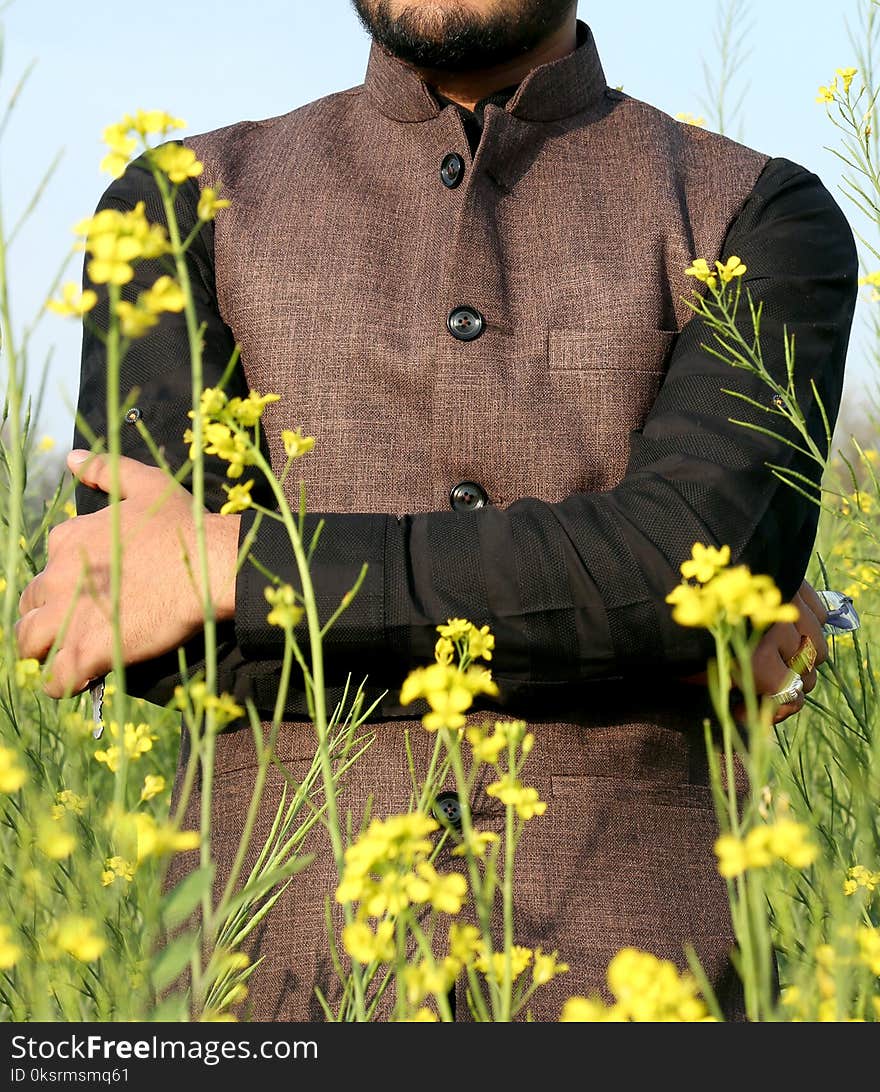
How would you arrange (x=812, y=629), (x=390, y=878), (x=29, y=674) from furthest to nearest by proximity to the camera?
1. (x=812, y=629)
2. (x=29, y=674)
3. (x=390, y=878)

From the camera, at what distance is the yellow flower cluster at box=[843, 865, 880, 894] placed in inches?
55.3

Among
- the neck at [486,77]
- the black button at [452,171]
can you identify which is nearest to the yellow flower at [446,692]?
the black button at [452,171]

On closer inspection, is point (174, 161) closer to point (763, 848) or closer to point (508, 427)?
point (763, 848)

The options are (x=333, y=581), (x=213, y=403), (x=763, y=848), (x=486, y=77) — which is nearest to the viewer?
(x=763, y=848)

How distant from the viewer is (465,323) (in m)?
1.66

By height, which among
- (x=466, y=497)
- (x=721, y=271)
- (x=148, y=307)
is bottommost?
(x=466, y=497)

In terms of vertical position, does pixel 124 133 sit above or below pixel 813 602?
above

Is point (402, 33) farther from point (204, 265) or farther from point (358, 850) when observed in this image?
point (358, 850)

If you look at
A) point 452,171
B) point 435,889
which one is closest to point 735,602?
point 435,889

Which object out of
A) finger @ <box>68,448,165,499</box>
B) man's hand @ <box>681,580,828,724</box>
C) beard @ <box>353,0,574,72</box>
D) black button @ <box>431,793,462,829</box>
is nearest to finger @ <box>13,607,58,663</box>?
finger @ <box>68,448,165,499</box>

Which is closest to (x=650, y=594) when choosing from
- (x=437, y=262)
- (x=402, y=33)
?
(x=437, y=262)

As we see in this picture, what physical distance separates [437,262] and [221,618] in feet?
1.92

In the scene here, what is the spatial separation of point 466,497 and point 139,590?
0.41 meters
